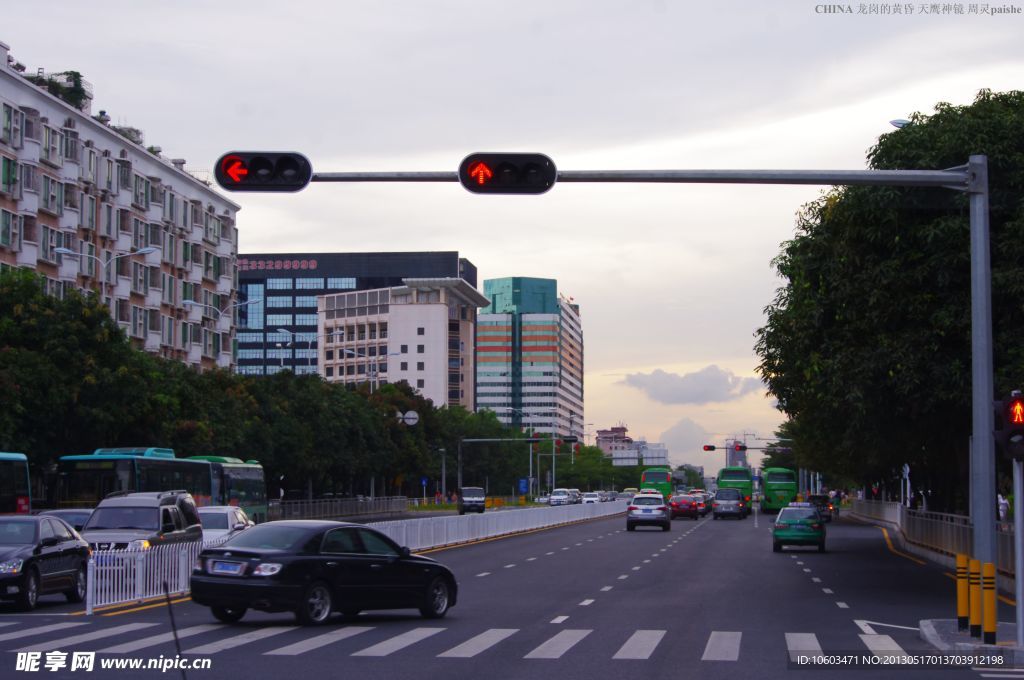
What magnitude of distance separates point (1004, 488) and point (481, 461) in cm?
7286

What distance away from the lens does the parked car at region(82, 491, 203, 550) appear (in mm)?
25641

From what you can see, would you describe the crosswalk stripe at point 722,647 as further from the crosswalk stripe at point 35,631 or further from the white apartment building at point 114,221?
the white apartment building at point 114,221

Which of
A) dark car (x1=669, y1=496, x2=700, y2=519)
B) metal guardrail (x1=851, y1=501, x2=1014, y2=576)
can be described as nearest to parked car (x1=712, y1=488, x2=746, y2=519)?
dark car (x1=669, y1=496, x2=700, y2=519)

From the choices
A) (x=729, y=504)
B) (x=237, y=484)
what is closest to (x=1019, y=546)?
(x=237, y=484)

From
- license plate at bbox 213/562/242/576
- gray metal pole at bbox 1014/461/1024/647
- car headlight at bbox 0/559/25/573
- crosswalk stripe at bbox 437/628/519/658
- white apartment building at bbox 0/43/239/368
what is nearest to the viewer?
gray metal pole at bbox 1014/461/1024/647

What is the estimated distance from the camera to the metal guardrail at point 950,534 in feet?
96.3

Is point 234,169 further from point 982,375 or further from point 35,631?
point 982,375

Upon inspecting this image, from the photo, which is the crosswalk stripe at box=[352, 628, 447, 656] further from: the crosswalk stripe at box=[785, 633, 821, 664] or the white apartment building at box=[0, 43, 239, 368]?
the white apartment building at box=[0, 43, 239, 368]

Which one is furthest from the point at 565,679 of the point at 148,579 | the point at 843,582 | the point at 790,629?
the point at 843,582

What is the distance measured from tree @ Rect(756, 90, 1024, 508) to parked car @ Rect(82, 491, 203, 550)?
1349cm

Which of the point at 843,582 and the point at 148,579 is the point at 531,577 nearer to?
the point at 843,582

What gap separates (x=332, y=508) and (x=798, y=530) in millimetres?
43044

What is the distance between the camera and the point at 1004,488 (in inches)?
2657

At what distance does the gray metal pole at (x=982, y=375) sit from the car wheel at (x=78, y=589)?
14.5m
